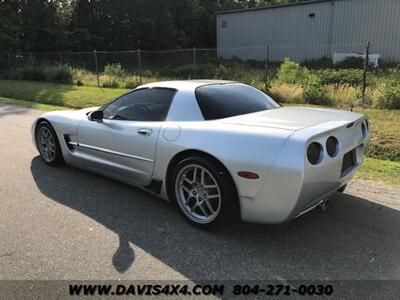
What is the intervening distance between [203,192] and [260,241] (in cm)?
67

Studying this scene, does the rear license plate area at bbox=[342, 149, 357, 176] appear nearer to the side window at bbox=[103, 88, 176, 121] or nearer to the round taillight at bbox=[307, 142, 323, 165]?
the round taillight at bbox=[307, 142, 323, 165]

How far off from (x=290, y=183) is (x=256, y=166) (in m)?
0.31

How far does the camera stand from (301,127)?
3715 millimetres

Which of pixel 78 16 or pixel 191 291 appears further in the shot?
pixel 78 16

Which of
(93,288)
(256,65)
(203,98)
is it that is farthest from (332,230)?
(256,65)

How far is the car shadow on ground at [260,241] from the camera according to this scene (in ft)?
11.1

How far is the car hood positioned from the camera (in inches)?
151

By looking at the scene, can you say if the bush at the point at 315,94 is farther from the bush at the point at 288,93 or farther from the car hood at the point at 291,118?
the car hood at the point at 291,118

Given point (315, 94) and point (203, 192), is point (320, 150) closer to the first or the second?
point (203, 192)

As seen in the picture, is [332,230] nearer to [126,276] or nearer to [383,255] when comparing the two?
[383,255]

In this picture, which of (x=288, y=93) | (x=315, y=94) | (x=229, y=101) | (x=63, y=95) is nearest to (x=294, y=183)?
(x=229, y=101)

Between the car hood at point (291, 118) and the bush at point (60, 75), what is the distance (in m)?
17.2

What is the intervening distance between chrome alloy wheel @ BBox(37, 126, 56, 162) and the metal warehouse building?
64.7ft

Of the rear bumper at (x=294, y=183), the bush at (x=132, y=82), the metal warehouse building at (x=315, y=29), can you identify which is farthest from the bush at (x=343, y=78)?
the metal warehouse building at (x=315, y=29)
